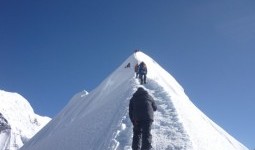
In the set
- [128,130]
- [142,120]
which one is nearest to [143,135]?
[142,120]

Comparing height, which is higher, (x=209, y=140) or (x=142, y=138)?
(x=209, y=140)

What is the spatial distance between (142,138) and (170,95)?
1115cm

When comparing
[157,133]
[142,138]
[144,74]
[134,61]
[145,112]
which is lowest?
[142,138]

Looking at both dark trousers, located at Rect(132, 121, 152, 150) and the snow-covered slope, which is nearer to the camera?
dark trousers, located at Rect(132, 121, 152, 150)

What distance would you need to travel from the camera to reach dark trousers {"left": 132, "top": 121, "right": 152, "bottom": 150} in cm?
1434

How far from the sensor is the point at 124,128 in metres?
21.5

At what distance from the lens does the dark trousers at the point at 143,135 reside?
14.3 meters

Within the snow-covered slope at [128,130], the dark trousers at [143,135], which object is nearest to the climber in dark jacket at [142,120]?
the dark trousers at [143,135]

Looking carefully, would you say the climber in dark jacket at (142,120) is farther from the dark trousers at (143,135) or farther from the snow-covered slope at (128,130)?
the snow-covered slope at (128,130)

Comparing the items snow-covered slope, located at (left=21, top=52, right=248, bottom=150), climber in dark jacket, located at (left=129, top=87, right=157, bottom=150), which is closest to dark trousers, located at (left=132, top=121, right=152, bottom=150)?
climber in dark jacket, located at (left=129, top=87, right=157, bottom=150)

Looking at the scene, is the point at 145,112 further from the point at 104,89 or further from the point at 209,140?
the point at 104,89

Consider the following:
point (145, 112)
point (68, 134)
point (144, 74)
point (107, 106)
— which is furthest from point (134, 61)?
point (145, 112)

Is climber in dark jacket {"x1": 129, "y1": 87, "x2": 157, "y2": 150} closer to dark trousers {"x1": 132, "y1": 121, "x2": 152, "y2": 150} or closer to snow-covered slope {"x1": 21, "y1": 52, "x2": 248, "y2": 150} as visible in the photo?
dark trousers {"x1": 132, "y1": 121, "x2": 152, "y2": 150}

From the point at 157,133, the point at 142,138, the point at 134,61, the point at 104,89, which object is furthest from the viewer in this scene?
the point at 134,61
